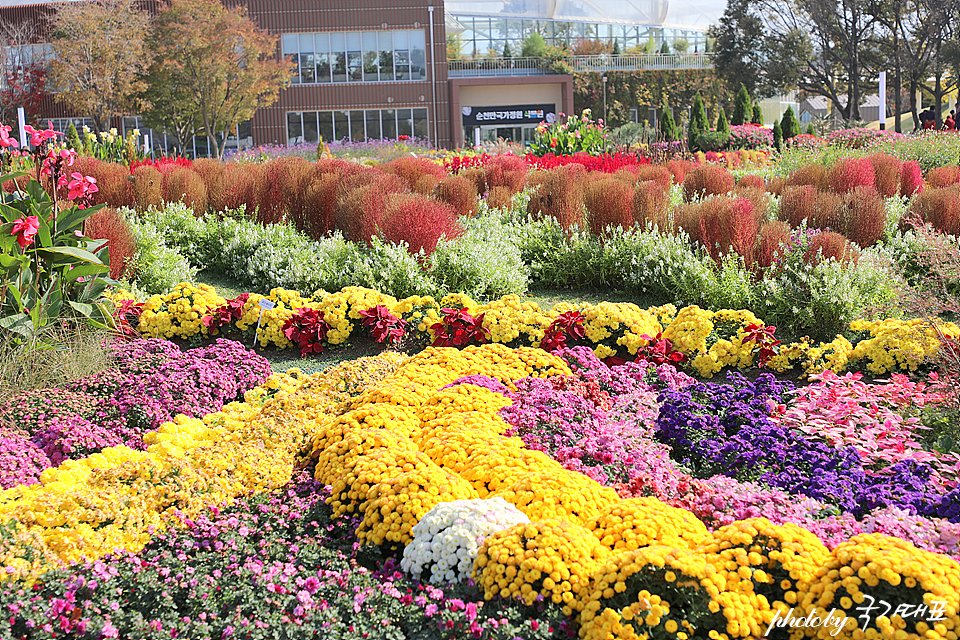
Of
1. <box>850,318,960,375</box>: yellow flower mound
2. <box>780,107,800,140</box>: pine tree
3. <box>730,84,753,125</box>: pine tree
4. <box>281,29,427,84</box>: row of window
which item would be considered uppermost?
<box>281,29,427,84</box>: row of window

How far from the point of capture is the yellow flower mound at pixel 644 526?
226 centimetres

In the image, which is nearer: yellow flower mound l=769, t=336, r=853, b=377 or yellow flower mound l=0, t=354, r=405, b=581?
yellow flower mound l=0, t=354, r=405, b=581

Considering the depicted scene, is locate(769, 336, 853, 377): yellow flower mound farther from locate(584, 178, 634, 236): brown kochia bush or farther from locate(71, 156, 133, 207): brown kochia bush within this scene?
locate(71, 156, 133, 207): brown kochia bush

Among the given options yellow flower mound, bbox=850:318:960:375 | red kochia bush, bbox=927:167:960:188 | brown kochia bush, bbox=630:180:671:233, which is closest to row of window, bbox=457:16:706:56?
red kochia bush, bbox=927:167:960:188

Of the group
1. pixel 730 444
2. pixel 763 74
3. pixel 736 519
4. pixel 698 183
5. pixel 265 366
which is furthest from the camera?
pixel 763 74

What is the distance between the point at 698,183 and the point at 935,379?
641 centimetres

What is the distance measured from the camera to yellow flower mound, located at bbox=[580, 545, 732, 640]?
1.86 metres

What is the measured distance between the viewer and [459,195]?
871 cm

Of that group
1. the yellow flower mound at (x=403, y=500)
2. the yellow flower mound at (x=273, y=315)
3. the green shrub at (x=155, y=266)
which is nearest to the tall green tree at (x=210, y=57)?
the green shrub at (x=155, y=266)

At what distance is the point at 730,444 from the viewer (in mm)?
3180

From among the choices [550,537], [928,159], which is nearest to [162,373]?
[550,537]

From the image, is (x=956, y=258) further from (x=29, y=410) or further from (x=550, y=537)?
(x=29, y=410)

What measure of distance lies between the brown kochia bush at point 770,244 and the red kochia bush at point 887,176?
11.9 feet

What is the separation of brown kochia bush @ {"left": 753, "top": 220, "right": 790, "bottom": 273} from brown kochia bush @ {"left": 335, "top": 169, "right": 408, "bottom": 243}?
3.07 metres
